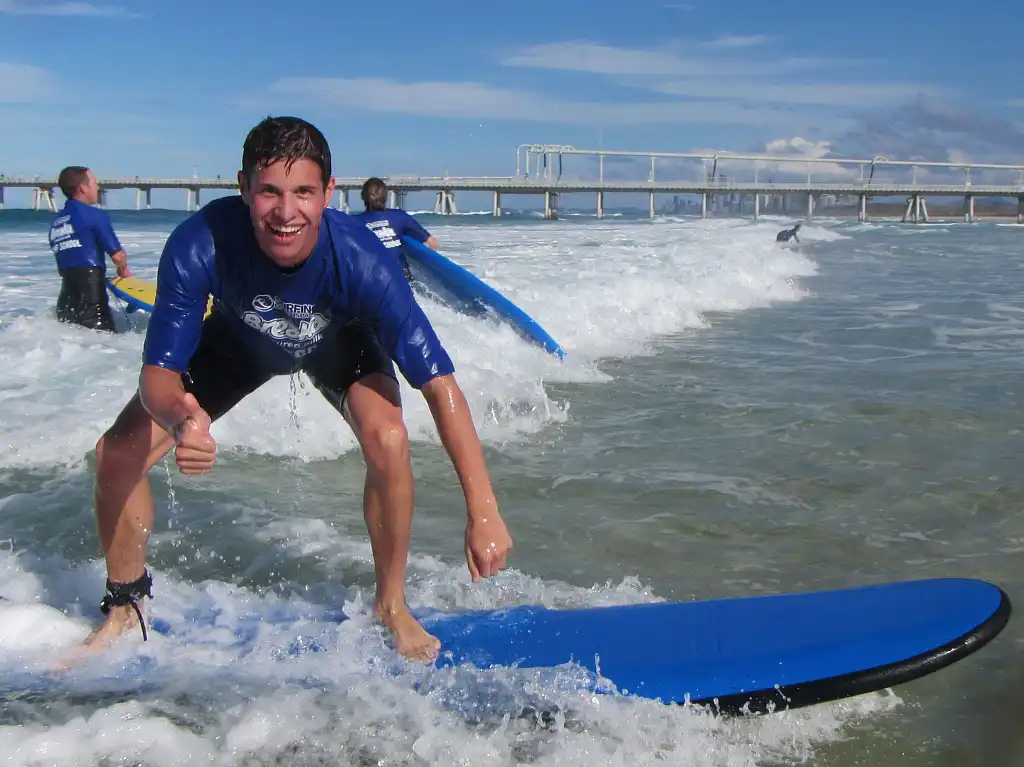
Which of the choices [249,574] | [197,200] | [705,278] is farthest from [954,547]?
[197,200]

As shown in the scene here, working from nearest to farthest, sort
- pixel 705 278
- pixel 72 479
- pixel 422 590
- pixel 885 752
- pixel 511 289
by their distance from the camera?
pixel 885 752, pixel 422 590, pixel 72 479, pixel 511 289, pixel 705 278

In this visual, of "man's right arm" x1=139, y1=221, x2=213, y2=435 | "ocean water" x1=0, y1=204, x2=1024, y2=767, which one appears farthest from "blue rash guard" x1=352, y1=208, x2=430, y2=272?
"man's right arm" x1=139, y1=221, x2=213, y2=435

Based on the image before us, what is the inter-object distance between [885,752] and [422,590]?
5.37 ft

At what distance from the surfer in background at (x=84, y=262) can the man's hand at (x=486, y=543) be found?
6775 millimetres

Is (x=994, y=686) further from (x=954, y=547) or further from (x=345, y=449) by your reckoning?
(x=345, y=449)

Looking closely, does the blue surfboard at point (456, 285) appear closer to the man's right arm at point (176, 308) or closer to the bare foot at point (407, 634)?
the bare foot at point (407, 634)

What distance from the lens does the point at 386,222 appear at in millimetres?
8562

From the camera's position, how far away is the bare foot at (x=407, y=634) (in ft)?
9.05

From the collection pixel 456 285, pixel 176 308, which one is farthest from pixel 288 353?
pixel 456 285

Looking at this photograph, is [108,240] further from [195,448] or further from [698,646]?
[698,646]

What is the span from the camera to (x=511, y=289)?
11555 millimetres

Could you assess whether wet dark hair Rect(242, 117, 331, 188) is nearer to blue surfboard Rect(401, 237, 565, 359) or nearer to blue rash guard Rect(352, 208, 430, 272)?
blue rash guard Rect(352, 208, 430, 272)

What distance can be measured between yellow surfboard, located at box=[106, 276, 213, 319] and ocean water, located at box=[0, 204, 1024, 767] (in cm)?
30

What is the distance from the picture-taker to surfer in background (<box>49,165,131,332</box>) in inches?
324
